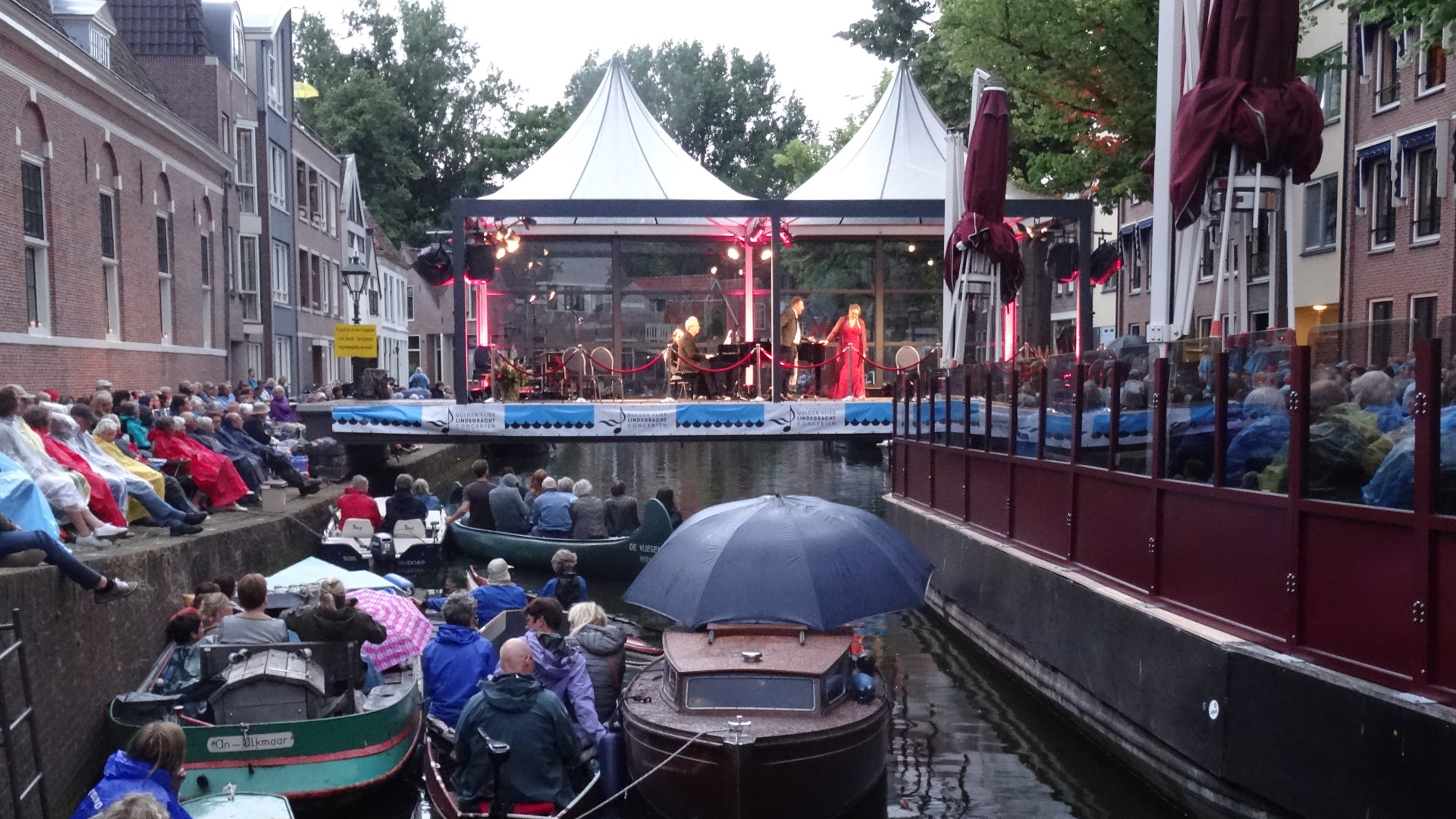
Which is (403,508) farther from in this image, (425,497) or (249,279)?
(249,279)

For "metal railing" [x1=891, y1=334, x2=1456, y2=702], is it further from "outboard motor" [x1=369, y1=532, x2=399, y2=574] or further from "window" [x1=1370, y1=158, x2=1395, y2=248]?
"window" [x1=1370, y1=158, x2=1395, y2=248]

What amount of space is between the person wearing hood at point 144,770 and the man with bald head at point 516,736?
1.93 m

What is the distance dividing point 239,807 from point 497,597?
4362 millimetres

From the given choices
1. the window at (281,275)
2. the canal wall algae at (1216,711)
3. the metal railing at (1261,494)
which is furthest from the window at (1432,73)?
the window at (281,275)

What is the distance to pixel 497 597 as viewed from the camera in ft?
37.4

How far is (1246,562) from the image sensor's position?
26.5 ft

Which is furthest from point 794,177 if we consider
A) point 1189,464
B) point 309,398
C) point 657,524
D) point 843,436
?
point 1189,464

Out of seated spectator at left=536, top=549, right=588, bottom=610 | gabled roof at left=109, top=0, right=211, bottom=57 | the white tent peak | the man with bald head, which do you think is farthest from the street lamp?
the man with bald head

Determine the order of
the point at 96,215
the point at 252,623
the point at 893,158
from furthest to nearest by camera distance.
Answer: the point at 893,158 → the point at 96,215 → the point at 252,623

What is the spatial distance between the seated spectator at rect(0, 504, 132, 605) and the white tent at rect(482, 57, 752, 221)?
48.0 feet

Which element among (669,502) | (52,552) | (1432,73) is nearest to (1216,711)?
(52,552)

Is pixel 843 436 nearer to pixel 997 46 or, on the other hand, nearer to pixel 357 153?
pixel 997 46

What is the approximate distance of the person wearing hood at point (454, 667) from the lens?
895 cm

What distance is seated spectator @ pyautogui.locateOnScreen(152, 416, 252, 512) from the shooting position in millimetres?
15148
